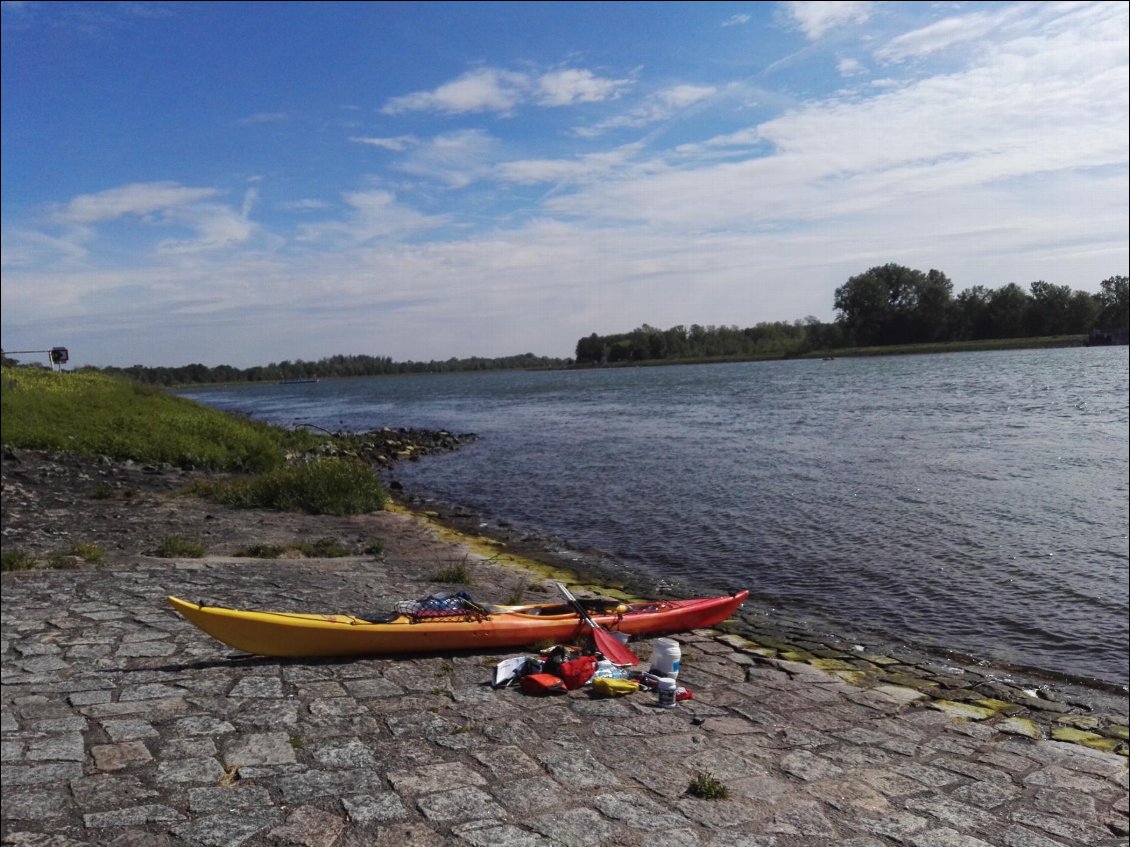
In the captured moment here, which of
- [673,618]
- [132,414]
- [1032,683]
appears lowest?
[1032,683]

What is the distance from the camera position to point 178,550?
1075 cm

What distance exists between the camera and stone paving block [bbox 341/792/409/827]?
4.12 m

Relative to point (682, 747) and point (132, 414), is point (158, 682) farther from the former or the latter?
point (132, 414)

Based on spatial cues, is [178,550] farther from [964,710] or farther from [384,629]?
[964,710]

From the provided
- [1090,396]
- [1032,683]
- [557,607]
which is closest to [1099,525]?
[1032,683]

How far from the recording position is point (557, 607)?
7.93m

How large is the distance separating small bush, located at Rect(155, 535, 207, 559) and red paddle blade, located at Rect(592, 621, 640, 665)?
20.3 ft

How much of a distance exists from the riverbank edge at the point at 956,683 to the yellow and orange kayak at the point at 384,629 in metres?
1.87

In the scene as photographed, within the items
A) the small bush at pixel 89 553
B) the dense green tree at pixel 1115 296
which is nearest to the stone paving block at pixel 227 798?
the small bush at pixel 89 553

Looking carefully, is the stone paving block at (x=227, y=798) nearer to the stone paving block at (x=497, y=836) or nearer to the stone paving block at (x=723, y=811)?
the stone paving block at (x=497, y=836)

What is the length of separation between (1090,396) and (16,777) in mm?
39311

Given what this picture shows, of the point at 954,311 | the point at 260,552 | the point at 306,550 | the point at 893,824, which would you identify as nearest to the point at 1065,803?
the point at 893,824

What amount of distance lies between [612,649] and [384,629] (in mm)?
1922

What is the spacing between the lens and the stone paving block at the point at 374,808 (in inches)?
162
